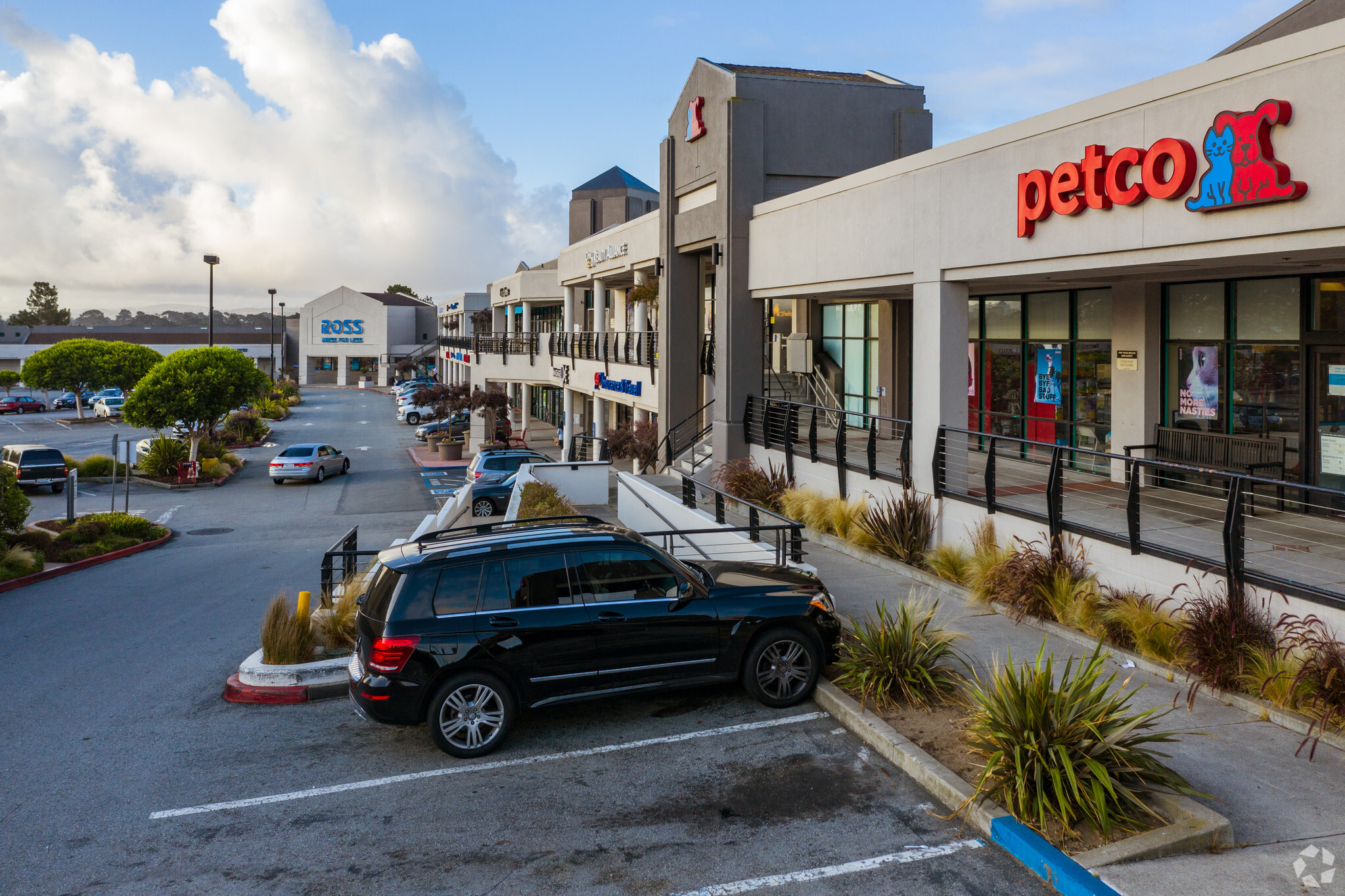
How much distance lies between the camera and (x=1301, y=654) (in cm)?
818

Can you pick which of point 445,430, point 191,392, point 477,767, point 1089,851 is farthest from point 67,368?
point 1089,851

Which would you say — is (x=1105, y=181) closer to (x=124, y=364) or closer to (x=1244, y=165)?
(x=1244, y=165)

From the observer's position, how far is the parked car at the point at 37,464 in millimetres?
32594

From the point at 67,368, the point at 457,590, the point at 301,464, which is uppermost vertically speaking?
the point at 67,368

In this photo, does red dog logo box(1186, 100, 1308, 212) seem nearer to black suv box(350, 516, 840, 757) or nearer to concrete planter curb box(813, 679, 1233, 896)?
black suv box(350, 516, 840, 757)

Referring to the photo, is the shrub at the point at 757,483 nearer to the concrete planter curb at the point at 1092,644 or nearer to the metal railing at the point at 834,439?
the metal railing at the point at 834,439

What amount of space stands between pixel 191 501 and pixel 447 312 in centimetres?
6573

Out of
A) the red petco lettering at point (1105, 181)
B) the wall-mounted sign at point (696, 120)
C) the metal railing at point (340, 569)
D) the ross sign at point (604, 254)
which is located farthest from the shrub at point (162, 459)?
the red petco lettering at point (1105, 181)

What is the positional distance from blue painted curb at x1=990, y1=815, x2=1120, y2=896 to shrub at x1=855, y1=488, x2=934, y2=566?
7.55 meters

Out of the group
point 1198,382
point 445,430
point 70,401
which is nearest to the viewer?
point 1198,382

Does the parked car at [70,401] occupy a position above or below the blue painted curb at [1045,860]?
above

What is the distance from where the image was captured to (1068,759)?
6.13m

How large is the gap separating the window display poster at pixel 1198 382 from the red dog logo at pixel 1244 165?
506cm

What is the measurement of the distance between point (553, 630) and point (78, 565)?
17.4m
